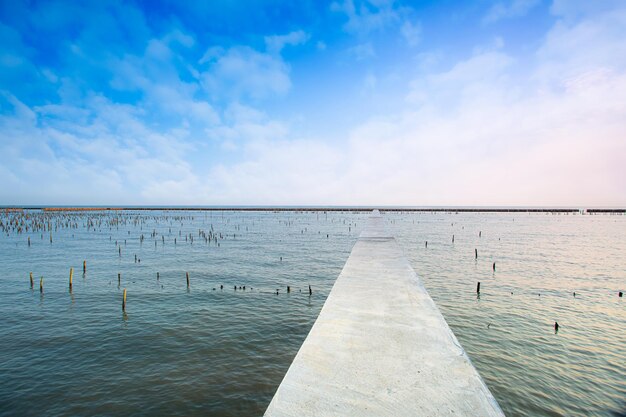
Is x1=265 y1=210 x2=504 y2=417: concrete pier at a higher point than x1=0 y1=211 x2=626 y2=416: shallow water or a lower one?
higher

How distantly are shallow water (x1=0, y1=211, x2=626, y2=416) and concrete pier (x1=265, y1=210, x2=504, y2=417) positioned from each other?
407 centimetres

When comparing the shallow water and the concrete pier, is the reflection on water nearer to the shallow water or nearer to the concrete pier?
the shallow water

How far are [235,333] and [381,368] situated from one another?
10.3 m

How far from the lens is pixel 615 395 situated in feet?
33.6

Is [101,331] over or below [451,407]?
below

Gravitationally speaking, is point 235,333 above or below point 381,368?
below

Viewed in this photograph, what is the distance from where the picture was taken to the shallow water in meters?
10.2

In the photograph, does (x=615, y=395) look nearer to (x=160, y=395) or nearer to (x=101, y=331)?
(x=160, y=395)

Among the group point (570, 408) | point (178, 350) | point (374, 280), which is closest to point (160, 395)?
point (178, 350)

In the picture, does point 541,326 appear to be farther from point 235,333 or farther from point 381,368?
point 235,333

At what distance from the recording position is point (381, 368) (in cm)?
630

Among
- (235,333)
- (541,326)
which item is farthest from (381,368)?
(541,326)

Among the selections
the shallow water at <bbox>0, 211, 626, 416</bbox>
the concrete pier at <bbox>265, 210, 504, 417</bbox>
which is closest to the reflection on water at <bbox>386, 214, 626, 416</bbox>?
the shallow water at <bbox>0, 211, 626, 416</bbox>

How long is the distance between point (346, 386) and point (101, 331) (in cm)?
1448
